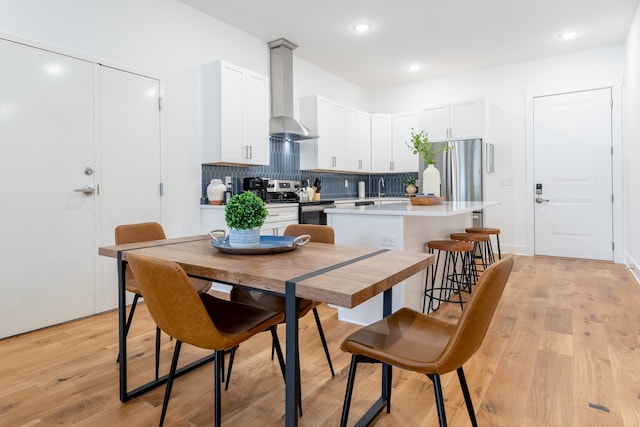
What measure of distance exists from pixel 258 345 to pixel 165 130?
7.30ft

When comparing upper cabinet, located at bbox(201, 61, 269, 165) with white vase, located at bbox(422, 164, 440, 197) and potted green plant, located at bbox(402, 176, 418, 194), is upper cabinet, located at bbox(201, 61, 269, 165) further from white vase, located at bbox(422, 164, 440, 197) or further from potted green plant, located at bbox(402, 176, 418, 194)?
potted green plant, located at bbox(402, 176, 418, 194)

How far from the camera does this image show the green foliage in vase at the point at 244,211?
1.67 metres

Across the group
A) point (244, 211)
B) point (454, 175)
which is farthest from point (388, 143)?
point (244, 211)

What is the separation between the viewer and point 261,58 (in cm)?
465

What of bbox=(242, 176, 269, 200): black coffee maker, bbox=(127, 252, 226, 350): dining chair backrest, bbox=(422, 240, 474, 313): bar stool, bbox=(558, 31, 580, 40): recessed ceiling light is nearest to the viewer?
bbox=(127, 252, 226, 350): dining chair backrest

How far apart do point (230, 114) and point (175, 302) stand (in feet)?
9.54

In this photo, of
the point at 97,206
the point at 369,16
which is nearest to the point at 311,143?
the point at 369,16

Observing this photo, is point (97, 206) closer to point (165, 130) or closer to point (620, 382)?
point (165, 130)

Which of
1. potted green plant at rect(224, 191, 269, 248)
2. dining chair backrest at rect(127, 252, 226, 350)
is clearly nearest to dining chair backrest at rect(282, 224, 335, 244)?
potted green plant at rect(224, 191, 269, 248)

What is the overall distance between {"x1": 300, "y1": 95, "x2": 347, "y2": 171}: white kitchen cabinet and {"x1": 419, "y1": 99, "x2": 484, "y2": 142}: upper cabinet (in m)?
1.40

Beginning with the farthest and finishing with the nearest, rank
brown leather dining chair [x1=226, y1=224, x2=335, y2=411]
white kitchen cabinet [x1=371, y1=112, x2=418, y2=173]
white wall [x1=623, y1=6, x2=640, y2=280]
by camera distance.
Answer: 1. white kitchen cabinet [x1=371, y1=112, x2=418, y2=173]
2. white wall [x1=623, y1=6, x2=640, y2=280]
3. brown leather dining chair [x1=226, y1=224, x2=335, y2=411]

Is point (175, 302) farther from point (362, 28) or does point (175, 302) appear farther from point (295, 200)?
point (362, 28)

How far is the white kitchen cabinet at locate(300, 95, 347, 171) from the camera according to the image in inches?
203

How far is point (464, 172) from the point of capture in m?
5.41
